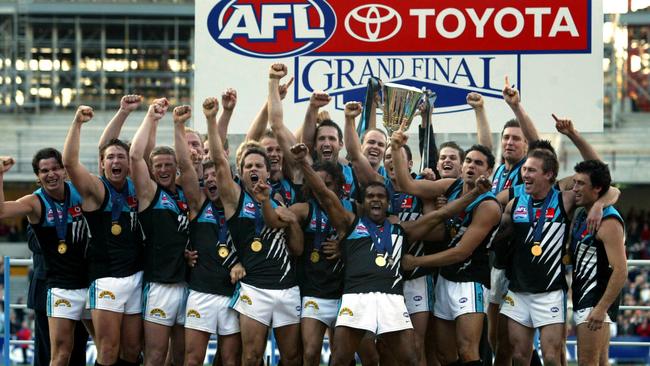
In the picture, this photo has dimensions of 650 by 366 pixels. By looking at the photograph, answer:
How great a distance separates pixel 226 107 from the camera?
914cm

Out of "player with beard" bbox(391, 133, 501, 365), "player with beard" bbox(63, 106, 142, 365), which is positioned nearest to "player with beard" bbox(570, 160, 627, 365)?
"player with beard" bbox(391, 133, 501, 365)

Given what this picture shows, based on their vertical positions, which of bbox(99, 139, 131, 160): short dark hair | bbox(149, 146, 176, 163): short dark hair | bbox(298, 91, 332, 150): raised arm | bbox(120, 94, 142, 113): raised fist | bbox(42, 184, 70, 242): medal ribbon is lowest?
bbox(42, 184, 70, 242): medal ribbon

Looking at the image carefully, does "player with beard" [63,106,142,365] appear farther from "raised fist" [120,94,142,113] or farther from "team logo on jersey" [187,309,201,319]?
"team logo on jersey" [187,309,201,319]

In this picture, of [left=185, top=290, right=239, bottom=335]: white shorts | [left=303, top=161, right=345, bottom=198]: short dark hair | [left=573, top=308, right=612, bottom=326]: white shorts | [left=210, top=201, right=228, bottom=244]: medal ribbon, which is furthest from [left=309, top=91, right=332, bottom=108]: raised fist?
[left=573, top=308, right=612, bottom=326]: white shorts

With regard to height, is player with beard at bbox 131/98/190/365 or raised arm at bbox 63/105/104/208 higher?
raised arm at bbox 63/105/104/208

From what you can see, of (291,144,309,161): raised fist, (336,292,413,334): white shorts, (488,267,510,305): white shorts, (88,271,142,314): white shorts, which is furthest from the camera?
(488,267,510,305): white shorts

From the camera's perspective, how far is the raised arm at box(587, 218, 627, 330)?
820 cm

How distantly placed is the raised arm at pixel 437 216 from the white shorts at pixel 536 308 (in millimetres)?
777

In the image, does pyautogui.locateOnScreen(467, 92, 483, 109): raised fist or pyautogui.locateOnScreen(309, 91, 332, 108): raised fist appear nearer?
pyautogui.locateOnScreen(309, 91, 332, 108): raised fist

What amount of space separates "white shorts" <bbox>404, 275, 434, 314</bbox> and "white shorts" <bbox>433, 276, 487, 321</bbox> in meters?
0.09

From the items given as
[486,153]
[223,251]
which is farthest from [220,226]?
[486,153]

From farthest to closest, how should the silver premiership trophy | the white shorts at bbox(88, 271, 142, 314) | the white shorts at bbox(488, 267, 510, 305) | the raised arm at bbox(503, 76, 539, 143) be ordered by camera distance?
1. the silver premiership trophy
2. the raised arm at bbox(503, 76, 539, 143)
3. the white shorts at bbox(488, 267, 510, 305)
4. the white shorts at bbox(88, 271, 142, 314)

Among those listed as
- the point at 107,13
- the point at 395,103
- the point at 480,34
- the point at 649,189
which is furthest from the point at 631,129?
the point at 395,103

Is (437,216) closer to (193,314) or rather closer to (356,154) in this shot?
(356,154)
